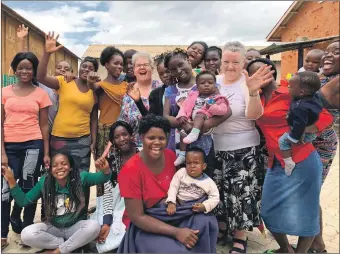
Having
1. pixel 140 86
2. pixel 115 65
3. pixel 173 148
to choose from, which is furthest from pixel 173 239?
pixel 115 65

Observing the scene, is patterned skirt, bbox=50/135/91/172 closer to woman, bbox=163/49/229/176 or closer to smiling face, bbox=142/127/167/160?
woman, bbox=163/49/229/176

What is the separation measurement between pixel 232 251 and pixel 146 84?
189cm

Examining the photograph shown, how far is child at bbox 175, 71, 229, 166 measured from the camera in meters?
2.95

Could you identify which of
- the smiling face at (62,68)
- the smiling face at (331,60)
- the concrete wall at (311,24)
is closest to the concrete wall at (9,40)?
the concrete wall at (311,24)

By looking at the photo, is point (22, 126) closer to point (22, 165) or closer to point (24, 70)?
point (22, 165)

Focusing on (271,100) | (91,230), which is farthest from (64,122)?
(271,100)

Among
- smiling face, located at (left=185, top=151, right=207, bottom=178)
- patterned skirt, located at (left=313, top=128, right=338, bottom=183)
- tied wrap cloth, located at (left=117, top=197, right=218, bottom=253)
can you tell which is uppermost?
patterned skirt, located at (left=313, top=128, right=338, bottom=183)

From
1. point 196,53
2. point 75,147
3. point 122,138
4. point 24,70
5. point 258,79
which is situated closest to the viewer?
point 258,79

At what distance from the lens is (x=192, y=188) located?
9.14 ft

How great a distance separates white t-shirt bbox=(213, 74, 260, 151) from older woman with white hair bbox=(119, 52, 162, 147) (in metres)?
0.82

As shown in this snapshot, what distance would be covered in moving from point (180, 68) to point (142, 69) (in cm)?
A: 56

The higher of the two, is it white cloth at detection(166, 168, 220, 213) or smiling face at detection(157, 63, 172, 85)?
smiling face at detection(157, 63, 172, 85)

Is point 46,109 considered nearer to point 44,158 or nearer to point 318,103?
point 44,158

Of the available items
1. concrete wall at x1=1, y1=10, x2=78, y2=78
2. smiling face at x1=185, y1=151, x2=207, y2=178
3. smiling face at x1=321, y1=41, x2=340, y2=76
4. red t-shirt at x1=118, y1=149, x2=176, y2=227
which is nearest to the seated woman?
red t-shirt at x1=118, y1=149, x2=176, y2=227
